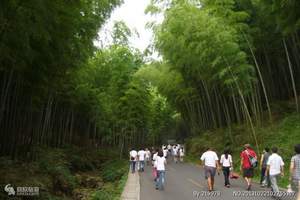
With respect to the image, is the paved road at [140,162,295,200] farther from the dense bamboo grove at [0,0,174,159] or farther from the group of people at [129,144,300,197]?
the dense bamboo grove at [0,0,174,159]

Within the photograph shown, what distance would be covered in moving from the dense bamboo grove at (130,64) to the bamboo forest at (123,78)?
0.14 ft

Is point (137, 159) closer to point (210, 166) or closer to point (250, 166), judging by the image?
point (210, 166)

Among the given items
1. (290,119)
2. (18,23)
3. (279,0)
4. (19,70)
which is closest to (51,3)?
(18,23)

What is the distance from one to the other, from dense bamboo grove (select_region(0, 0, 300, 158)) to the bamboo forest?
4cm

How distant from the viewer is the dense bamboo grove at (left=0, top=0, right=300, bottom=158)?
10.1 meters

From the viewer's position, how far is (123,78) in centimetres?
2802

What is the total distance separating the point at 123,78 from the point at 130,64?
115 centimetres

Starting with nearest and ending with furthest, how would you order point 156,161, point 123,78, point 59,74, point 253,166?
point 253,166
point 156,161
point 59,74
point 123,78

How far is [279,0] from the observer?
40.0 ft

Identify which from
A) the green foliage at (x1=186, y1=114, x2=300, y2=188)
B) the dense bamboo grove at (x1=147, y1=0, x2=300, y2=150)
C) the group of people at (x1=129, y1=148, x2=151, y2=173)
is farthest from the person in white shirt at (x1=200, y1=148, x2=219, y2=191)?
the group of people at (x1=129, y1=148, x2=151, y2=173)

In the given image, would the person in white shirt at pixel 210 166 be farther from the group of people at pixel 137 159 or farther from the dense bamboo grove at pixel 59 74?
the group of people at pixel 137 159

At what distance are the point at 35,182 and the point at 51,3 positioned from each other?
16.3 feet

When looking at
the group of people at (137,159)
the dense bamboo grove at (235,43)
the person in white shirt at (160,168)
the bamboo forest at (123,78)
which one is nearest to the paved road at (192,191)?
the person in white shirt at (160,168)

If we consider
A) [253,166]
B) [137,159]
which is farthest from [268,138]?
[253,166]
